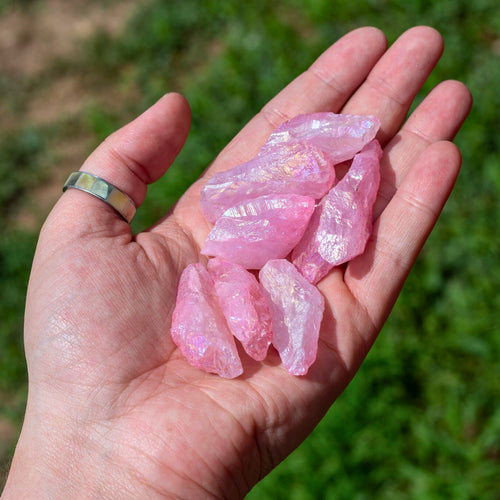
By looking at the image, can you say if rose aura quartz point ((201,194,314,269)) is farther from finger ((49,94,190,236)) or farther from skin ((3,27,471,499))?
finger ((49,94,190,236))

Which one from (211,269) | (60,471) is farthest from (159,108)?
(60,471)

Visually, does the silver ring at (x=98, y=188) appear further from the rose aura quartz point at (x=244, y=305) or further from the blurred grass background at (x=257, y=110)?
the blurred grass background at (x=257, y=110)

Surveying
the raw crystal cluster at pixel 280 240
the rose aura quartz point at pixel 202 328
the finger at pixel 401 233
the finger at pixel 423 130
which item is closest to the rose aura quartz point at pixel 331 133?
the raw crystal cluster at pixel 280 240

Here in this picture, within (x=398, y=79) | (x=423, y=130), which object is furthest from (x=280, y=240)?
(x=398, y=79)

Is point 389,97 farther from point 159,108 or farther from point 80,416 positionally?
point 80,416

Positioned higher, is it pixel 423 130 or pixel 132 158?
pixel 132 158

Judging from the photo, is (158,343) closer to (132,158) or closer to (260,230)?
(260,230)

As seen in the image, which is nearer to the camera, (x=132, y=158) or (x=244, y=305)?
(x=244, y=305)

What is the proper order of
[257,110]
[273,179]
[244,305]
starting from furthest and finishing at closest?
[257,110] → [273,179] → [244,305]
